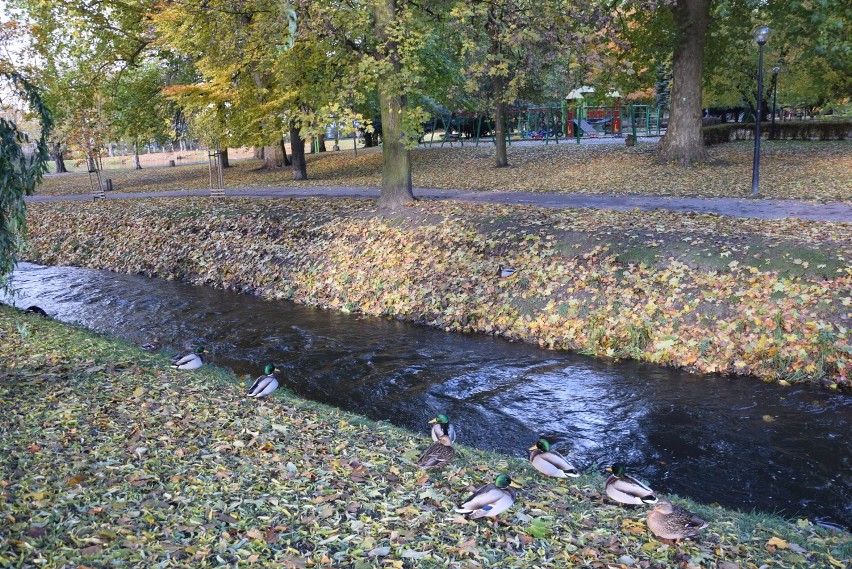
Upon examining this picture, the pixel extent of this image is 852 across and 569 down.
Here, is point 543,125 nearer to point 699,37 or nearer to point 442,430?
point 699,37

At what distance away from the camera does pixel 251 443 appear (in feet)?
23.2

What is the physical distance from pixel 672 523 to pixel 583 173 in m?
20.3

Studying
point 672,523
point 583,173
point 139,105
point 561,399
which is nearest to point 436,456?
point 672,523

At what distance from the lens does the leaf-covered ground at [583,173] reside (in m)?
19.7

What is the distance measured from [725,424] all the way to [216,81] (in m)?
18.9

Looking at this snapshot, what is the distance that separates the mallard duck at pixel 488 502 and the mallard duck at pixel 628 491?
0.95 meters

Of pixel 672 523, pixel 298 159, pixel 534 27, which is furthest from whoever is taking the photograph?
pixel 298 159

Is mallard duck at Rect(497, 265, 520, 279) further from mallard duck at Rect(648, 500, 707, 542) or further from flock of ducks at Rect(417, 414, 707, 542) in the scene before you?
mallard duck at Rect(648, 500, 707, 542)

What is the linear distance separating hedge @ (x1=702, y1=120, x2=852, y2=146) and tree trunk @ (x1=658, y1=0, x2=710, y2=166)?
914 cm

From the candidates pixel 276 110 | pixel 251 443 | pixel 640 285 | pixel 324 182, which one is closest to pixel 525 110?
pixel 324 182

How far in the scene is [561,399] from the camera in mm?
9742

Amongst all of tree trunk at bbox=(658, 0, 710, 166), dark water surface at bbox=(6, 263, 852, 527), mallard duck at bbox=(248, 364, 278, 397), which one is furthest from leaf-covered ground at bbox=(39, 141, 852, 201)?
mallard duck at bbox=(248, 364, 278, 397)

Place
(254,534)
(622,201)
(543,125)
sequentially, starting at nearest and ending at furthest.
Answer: (254,534), (622,201), (543,125)

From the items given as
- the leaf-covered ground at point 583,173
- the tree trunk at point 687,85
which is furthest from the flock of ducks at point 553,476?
the tree trunk at point 687,85
